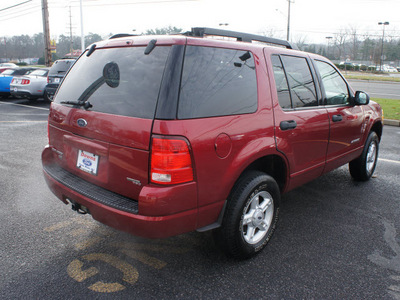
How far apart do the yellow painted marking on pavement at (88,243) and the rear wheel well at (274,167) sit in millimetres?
1577

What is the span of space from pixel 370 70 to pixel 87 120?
6378 cm

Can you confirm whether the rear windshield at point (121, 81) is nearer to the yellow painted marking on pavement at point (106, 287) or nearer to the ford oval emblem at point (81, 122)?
the ford oval emblem at point (81, 122)

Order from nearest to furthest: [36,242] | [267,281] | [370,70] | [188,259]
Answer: [267,281]
[188,259]
[36,242]
[370,70]

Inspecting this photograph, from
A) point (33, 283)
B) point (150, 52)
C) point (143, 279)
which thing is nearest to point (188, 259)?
point (143, 279)

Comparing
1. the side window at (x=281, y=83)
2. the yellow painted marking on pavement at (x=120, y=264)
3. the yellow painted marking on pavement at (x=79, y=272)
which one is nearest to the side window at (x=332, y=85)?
the side window at (x=281, y=83)

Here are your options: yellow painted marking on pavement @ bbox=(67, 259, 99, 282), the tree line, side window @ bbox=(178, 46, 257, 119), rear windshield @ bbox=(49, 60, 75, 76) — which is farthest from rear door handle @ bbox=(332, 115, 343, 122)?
the tree line

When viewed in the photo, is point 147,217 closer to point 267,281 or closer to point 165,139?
point 165,139

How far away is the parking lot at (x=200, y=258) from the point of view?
252cm

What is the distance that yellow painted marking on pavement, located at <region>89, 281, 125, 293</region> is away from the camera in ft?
8.12

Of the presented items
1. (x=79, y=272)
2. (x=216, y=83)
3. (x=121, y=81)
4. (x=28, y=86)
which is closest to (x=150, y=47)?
(x=121, y=81)

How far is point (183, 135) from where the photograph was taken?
2.27m

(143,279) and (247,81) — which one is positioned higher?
(247,81)

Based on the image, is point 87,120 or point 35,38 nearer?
point 87,120

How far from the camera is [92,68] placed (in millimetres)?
2926
